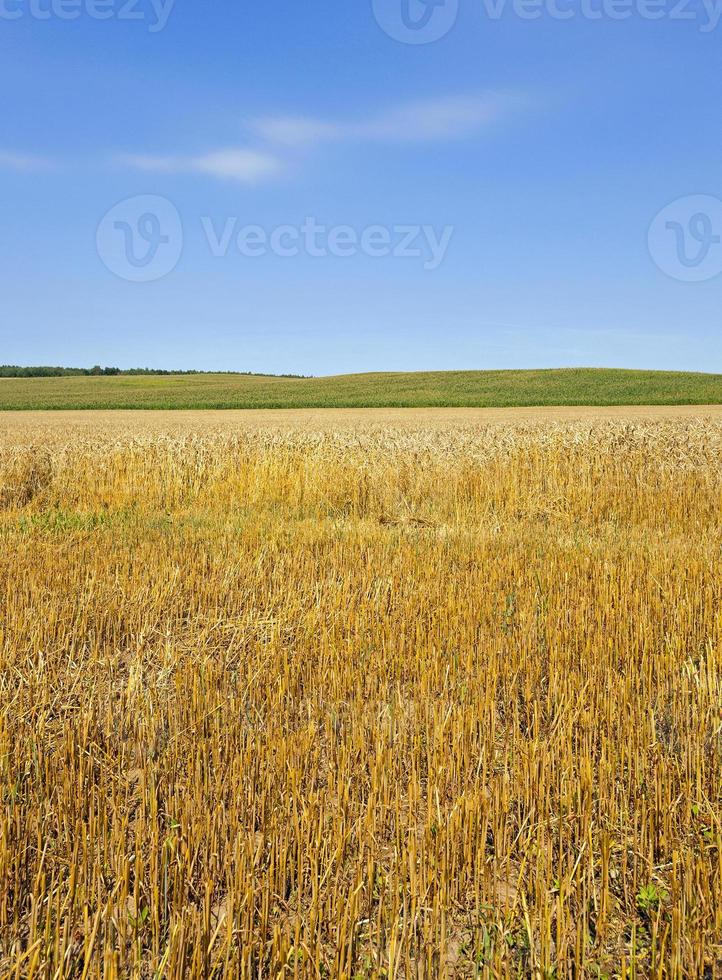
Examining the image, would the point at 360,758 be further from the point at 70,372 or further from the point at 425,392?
the point at 70,372

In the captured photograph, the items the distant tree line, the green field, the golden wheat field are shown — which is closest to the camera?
the golden wheat field

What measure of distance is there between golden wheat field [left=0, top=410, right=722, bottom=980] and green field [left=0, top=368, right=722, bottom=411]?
52.6 metres

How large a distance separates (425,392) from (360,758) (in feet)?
228

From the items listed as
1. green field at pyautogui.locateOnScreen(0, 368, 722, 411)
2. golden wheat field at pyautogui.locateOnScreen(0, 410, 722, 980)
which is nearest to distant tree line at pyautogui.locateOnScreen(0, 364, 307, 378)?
green field at pyautogui.locateOnScreen(0, 368, 722, 411)

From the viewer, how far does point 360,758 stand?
147 inches

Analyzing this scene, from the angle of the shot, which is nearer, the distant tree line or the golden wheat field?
the golden wheat field

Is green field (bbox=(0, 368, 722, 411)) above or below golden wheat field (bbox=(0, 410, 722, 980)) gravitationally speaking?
above

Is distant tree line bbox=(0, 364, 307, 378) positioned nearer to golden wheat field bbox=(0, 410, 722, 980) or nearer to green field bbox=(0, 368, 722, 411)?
green field bbox=(0, 368, 722, 411)

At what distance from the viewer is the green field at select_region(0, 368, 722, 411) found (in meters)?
60.8

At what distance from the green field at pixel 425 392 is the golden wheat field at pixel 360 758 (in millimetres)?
52569

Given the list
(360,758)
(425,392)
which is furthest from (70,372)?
(360,758)

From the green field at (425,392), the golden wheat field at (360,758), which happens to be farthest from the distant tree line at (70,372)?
the golden wheat field at (360,758)

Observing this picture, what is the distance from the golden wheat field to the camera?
2.55 metres

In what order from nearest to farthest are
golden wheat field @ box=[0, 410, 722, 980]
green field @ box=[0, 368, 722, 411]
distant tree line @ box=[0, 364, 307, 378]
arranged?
golden wheat field @ box=[0, 410, 722, 980] → green field @ box=[0, 368, 722, 411] → distant tree line @ box=[0, 364, 307, 378]
